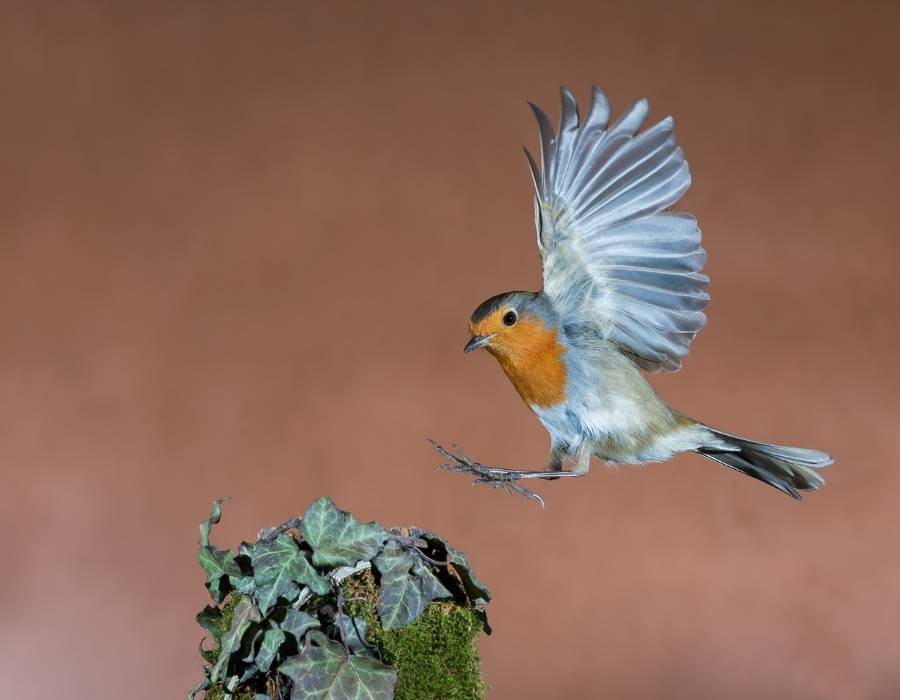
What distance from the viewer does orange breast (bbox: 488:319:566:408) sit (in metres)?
1.66

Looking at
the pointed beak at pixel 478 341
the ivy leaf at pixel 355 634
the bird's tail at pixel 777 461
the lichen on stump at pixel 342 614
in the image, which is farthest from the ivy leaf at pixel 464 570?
the bird's tail at pixel 777 461

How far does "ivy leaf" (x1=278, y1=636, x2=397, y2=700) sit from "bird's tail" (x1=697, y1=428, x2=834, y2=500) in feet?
2.82

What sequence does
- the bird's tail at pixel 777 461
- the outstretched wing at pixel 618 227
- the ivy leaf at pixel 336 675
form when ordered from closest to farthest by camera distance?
the ivy leaf at pixel 336 675
the outstretched wing at pixel 618 227
the bird's tail at pixel 777 461

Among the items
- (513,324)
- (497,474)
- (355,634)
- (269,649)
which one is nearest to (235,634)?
(269,649)

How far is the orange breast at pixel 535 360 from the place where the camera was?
1656mm

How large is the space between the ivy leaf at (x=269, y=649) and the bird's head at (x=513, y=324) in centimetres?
57

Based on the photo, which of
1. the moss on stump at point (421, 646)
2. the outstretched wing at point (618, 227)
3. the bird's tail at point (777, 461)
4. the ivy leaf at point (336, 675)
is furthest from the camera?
the bird's tail at point (777, 461)

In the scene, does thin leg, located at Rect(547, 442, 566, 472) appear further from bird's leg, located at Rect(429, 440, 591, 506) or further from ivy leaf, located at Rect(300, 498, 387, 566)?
ivy leaf, located at Rect(300, 498, 387, 566)

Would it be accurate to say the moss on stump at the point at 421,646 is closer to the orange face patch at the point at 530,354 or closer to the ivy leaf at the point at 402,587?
the ivy leaf at the point at 402,587

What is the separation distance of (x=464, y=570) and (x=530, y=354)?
45cm

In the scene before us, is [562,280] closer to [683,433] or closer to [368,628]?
[683,433]

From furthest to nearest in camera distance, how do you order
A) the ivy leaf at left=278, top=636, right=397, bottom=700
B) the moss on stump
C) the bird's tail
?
the bird's tail → the moss on stump → the ivy leaf at left=278, top=636, right=397, bottom=700

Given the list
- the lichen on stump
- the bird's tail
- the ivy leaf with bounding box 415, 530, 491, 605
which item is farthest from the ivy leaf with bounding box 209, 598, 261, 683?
the bird's tail

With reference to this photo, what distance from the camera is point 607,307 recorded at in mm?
1704
